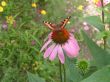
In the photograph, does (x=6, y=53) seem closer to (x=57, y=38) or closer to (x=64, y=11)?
(x=64, y=11)

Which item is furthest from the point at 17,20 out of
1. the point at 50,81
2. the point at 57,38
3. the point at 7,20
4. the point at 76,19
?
the point at 57,38

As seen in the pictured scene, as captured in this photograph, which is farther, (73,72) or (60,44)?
(73,72)

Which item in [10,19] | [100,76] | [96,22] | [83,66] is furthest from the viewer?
[10,19]

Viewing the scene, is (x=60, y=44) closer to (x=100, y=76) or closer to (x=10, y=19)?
(x=100, y=76)

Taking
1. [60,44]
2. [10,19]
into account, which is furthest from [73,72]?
[10,19]

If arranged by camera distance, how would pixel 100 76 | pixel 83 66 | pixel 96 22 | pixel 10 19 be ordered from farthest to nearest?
pixel 10 19
pixel 96 22
pixel 83 66
pixel 100 76

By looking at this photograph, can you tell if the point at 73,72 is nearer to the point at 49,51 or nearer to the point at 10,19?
the point at 49,51

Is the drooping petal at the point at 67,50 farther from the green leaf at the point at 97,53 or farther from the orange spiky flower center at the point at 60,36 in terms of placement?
the green leaf at the point at 97,53

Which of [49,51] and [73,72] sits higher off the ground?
[49,51]
